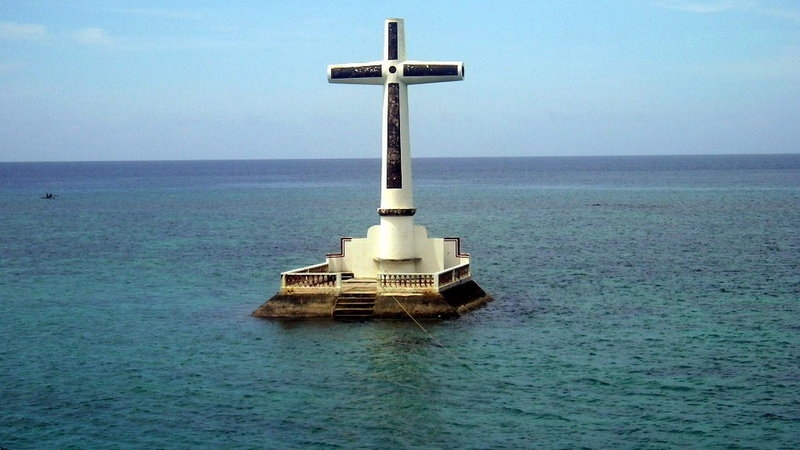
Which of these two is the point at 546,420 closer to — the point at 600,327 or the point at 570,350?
the point at 570,350

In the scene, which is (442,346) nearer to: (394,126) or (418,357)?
(418,357)

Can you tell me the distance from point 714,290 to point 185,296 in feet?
84.2

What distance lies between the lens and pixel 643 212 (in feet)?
400

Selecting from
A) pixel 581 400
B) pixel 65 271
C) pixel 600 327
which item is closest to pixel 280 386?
pixel 581 400

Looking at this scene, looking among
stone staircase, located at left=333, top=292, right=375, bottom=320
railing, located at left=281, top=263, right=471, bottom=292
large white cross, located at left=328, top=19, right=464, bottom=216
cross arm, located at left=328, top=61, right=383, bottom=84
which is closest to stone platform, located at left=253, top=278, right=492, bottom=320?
stone staircase, located at left=333, top=292, right=375, bottom=320

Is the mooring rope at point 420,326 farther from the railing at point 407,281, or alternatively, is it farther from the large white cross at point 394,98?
the large white cross at point 394,98

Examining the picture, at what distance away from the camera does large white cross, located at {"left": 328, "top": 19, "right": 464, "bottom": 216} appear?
4409cm

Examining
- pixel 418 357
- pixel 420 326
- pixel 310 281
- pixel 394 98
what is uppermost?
pixel 394 98

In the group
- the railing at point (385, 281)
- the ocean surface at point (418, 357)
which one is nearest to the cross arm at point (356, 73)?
the railing at point (385, 281)

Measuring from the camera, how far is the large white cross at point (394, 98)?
145ft

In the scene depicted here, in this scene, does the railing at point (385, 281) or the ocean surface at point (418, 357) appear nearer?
the ocean surface at point (418, 357)


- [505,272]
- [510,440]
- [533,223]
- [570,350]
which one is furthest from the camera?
[533,223]

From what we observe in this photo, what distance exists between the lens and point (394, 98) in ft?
146

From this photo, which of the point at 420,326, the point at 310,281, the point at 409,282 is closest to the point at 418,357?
the point at 420,326
